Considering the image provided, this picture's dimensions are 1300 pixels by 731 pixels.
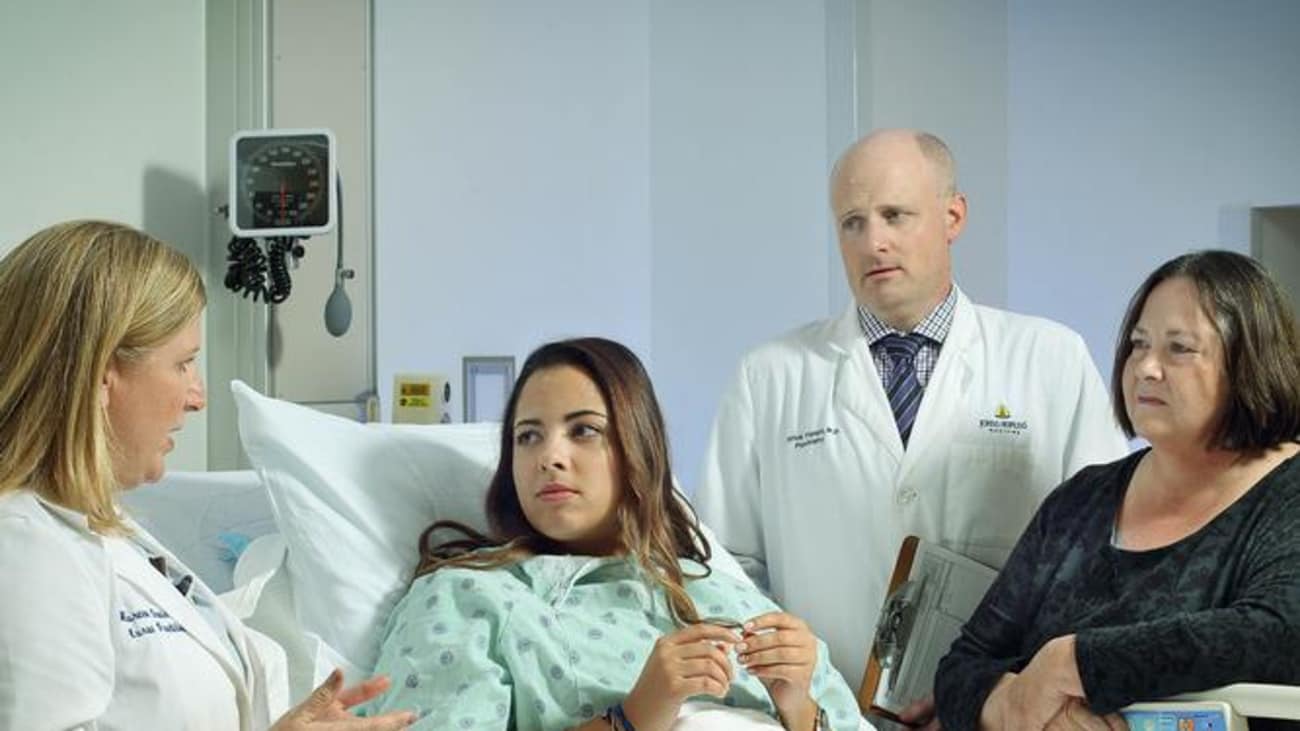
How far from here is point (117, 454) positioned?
1.19 meters

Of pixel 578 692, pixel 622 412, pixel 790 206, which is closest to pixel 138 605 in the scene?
pixel 578 692

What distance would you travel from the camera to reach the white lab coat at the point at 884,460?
2043 millimetres

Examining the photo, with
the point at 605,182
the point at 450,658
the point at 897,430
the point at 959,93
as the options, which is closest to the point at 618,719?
the point at 450,658

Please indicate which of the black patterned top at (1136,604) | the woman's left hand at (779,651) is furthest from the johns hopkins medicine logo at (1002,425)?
the woman's left hand at (779,651)

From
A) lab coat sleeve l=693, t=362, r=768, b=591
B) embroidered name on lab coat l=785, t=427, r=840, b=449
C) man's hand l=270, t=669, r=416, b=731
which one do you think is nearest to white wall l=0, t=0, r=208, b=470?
lab coat sleeve l=693, t=362, r=768, b=591

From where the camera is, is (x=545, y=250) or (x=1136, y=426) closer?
(x=1136, y=426)

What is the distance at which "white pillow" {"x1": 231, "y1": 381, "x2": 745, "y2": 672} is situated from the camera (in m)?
1.77

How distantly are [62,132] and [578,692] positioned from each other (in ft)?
4.11

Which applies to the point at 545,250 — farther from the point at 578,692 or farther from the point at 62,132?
the point at 578,692

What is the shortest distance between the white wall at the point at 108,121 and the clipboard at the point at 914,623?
1.26 meters

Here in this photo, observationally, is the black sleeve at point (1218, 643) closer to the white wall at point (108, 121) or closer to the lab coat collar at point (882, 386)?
the lab coat collar at point (882, 386)

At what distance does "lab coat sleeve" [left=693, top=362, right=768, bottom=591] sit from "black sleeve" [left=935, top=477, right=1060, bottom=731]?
43cm

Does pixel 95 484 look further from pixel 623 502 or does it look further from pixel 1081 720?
pixel 1081 720

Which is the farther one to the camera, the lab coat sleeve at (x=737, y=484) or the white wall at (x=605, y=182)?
the white wall at (x=605, y=182)
